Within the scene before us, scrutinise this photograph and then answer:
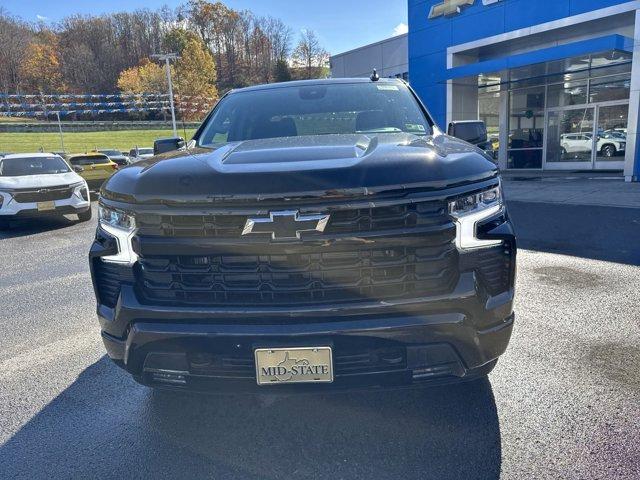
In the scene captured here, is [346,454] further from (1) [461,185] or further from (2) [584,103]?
(2) [584,103]

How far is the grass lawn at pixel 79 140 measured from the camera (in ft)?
155

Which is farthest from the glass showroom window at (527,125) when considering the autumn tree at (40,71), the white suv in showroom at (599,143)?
the autumn tree at (40,71)

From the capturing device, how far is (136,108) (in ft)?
216

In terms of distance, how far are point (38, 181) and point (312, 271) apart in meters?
9.63

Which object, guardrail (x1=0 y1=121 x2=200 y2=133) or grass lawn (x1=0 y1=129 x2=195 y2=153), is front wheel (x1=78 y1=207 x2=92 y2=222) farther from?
guardrail (x1=0 y1=121 x2=200 y2=133)

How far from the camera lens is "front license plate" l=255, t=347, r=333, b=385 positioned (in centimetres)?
204

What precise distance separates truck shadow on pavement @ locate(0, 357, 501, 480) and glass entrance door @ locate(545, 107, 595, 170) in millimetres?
16522

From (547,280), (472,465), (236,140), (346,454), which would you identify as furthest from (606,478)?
(547,280)

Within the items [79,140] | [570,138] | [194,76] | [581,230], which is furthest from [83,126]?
[581,230]

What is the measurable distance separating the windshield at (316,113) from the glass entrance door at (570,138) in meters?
15.5

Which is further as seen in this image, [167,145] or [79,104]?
[79,104]

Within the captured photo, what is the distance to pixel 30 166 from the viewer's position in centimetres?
1084

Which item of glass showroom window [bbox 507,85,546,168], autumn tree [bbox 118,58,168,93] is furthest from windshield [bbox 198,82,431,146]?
autumn tree [bbox 118,58,168,93]

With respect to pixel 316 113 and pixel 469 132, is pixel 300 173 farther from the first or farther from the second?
pixel 469 132
